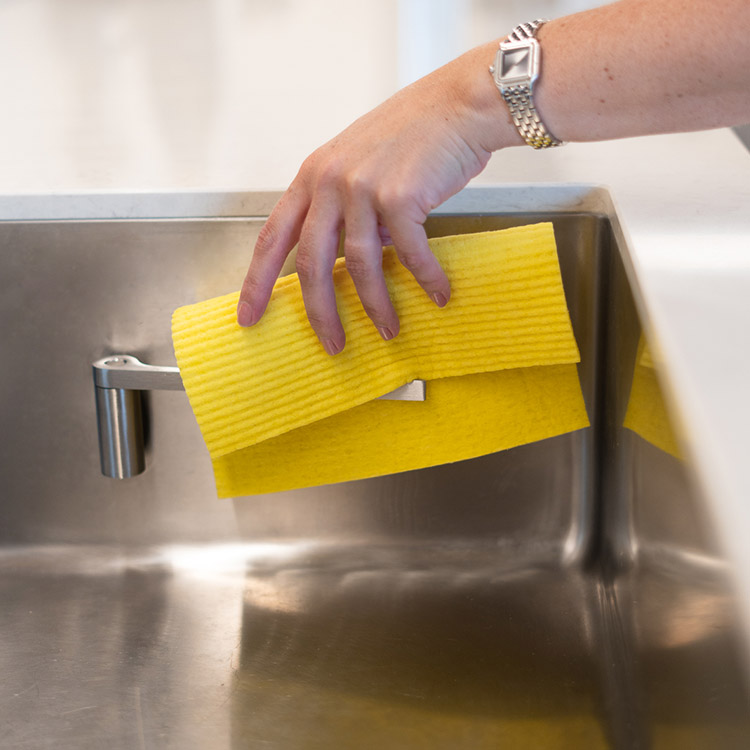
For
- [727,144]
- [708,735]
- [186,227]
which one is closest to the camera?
[708,735]

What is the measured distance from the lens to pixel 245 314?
1.84ft

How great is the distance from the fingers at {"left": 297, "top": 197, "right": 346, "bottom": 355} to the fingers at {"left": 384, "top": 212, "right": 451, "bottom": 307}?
0.04 metres

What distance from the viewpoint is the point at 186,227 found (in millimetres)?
649

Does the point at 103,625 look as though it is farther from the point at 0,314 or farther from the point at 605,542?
the point at 605,542

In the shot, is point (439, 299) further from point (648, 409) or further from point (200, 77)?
point (200, 77)

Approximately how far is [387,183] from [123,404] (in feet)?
0.96

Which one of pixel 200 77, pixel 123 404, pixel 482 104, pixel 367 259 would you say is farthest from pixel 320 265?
pixel 200 77

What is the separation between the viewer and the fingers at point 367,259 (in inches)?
20.1

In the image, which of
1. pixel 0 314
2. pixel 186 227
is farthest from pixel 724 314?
pixel 0 314

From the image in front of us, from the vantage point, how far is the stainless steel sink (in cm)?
55

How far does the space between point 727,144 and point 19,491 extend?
2.20 ft

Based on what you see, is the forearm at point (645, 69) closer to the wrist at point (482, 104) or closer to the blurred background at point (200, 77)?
the wrist at point (482, 104)

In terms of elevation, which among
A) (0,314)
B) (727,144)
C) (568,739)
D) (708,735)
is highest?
(727,144)

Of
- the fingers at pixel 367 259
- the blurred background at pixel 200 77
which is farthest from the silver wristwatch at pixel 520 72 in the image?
the blurred background at pixel 200 77
